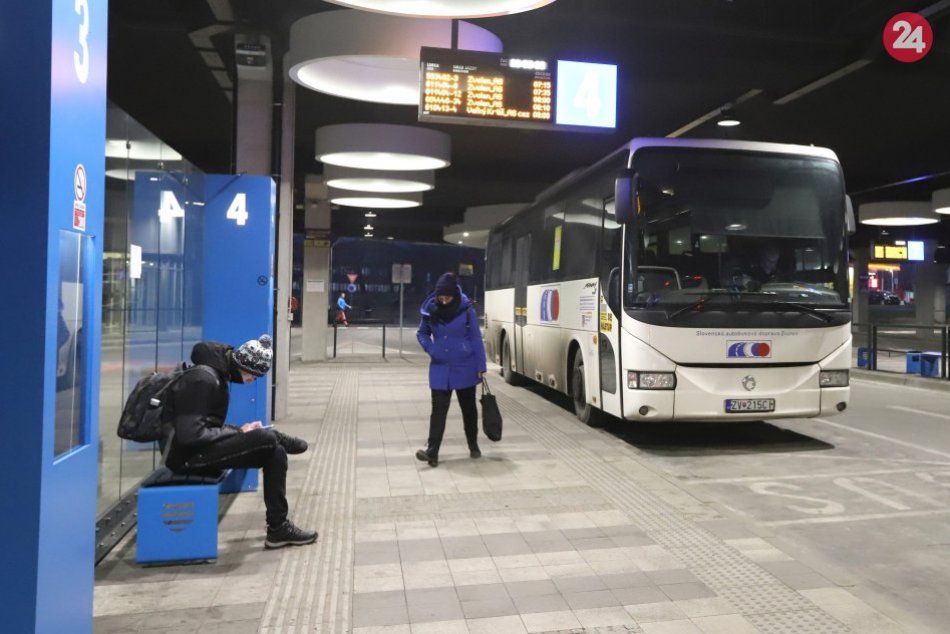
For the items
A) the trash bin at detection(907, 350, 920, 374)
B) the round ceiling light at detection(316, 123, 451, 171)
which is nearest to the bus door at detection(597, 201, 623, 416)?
the round ceiling light at detection(316, 123, 451, 171)

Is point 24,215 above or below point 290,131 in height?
below

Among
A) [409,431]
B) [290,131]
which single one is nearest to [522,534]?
[409,431]

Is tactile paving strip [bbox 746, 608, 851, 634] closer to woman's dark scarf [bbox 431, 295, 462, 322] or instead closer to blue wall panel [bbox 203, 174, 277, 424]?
woman's dark scarf [bbox 431, 295, 462, 322]

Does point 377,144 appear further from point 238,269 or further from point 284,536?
point 284,536

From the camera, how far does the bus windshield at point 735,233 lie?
7.79 metres

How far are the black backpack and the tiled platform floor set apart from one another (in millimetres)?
840

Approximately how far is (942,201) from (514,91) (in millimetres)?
20604

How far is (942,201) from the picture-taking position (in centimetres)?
2391

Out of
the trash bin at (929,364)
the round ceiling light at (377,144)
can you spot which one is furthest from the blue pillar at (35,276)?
the trash bin at (929,364)

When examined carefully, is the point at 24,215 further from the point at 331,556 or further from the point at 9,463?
the point at 331,556

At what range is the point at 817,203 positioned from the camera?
809 centimetres

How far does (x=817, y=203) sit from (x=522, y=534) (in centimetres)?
522

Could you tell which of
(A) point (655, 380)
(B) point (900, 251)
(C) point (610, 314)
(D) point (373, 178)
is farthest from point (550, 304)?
(B) point (900, 251)

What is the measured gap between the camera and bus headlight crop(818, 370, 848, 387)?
8039mm
